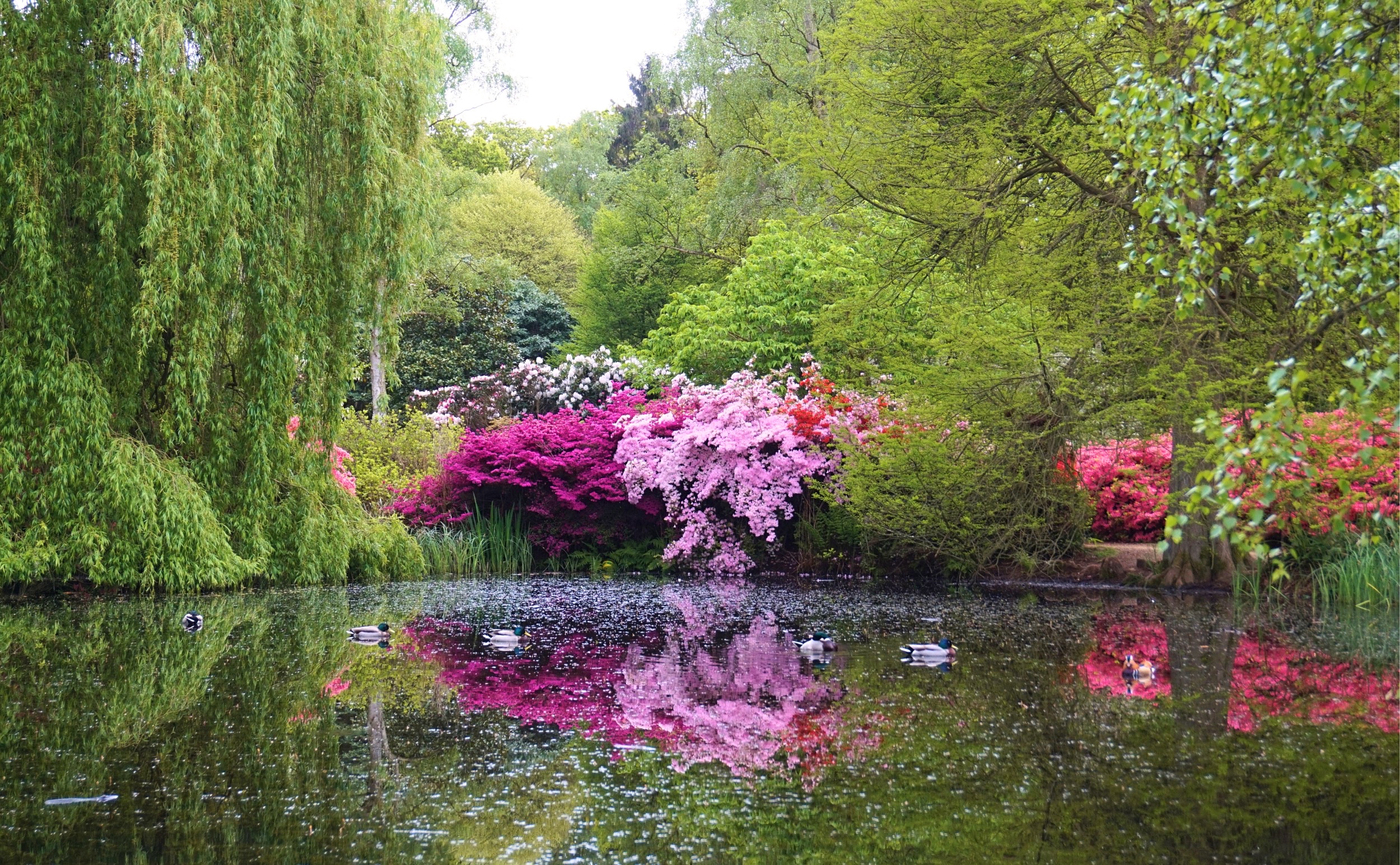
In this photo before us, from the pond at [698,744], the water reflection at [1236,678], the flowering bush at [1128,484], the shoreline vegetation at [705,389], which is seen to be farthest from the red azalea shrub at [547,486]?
the water reflection at [1236,678]

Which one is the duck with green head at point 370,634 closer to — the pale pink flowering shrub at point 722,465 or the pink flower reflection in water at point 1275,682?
the pink flower reflection in water at point 1275,682

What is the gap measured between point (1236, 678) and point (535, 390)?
17479 mm

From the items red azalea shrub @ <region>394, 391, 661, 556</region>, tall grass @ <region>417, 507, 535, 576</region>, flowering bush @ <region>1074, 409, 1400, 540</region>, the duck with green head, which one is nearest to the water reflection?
flowering bush @ <region>1074, 409, 1400, 540</region>

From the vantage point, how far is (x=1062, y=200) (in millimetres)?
11945

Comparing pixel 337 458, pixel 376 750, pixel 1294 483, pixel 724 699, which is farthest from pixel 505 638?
pixel 337 458

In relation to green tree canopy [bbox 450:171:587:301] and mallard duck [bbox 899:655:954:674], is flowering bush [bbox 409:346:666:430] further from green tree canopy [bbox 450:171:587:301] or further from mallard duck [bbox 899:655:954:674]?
mallard duck [bbox 899:655:954:674]

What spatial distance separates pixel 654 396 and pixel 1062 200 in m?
11.0

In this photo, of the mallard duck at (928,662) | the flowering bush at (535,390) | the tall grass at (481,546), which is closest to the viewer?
the mallard duck at (928,662)

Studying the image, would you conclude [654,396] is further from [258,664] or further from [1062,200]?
[258,664]

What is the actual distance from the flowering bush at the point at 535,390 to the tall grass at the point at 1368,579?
13.3 meters

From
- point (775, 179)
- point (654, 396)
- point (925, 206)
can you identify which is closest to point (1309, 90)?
point (925, 206)

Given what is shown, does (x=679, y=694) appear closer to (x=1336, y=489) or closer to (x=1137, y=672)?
(x=1137, y=672)

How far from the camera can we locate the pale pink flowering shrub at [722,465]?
48.8 feet

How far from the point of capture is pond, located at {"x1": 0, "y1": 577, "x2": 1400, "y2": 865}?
3.72m
